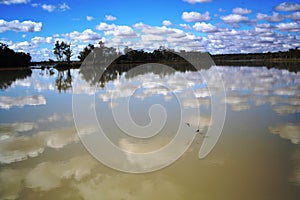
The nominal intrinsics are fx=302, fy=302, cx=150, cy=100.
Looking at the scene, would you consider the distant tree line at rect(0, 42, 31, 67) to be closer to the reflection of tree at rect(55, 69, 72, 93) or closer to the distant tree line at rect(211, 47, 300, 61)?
the reflection of tree at rect(55, 69, 72, 93)

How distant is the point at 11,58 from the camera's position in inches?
2073

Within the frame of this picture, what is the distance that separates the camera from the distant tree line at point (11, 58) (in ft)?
165

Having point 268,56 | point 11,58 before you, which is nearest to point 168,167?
point 11,58

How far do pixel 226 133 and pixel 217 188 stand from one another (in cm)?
263

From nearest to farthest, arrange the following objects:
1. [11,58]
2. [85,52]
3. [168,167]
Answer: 1. [168,167]
2. [11,58]
3. [85,52]

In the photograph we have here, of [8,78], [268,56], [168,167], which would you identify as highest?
[268,56]

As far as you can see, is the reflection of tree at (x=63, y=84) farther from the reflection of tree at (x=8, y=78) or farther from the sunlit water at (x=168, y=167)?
the sunlit water at (x=168, y=167)

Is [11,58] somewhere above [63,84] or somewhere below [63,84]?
above

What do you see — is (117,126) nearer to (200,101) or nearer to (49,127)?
(49,127)

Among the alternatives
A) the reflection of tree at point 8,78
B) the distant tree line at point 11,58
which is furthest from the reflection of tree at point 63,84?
the distant tree line at point 11,58

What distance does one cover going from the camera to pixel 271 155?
4852 millimetres

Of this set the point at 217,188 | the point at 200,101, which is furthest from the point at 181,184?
the point at 200,101

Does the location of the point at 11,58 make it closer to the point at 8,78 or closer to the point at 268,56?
the point at 8,78

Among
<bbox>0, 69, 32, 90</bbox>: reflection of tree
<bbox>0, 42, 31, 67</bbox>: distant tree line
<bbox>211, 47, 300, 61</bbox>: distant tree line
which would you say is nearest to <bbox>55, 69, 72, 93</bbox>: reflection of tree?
<bbox>0, 69, 32, 90</bbox>: reflection of tree
